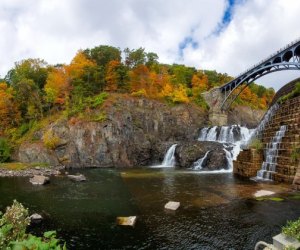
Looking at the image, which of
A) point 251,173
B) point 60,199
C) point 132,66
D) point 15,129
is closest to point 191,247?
point 60,199

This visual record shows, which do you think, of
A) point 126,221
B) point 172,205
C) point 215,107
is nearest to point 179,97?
point 215,107

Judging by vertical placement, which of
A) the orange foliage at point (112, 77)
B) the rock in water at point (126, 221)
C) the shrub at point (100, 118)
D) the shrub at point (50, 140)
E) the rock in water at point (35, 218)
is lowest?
the rock in water at point (35, 218)

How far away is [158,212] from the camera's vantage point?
60.7ft

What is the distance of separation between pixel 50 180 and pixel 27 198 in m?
9.27

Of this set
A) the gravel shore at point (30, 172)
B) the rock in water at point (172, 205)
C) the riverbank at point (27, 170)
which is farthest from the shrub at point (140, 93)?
the rock in water at point (172, 205)

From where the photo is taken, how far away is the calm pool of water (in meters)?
14.1

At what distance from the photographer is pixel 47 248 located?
21.6 feet

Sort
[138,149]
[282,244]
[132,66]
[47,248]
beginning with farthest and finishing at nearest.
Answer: [132,66] < [138,149] < [282,244] < [47,248]

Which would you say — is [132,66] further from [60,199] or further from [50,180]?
[60,199]

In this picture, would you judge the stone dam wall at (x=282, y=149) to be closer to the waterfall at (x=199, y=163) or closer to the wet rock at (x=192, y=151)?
the waterfall at (x=199, y=163)

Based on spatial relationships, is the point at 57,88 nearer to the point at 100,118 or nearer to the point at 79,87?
the point at 79,87

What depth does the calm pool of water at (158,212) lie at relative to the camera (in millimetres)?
14148

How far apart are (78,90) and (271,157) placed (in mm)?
35856

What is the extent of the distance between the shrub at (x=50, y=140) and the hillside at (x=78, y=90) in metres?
4.10
